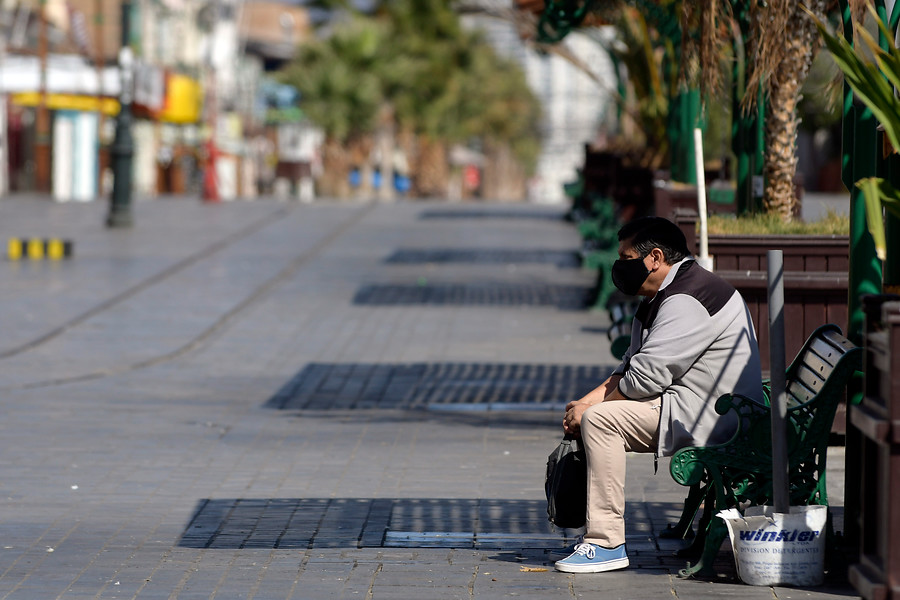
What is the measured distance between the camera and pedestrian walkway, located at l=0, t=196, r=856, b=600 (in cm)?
570

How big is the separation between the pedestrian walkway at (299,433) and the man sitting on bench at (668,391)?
0.71 feet

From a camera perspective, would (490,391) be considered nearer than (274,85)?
Yes

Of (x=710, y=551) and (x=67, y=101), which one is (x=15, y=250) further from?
(x=67, y=101)

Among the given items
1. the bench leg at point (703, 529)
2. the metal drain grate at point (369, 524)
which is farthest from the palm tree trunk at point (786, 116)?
the bench leg at point (703, 529)

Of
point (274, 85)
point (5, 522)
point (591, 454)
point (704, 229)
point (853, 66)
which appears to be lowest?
point (5, 522)

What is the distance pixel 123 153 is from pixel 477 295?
37.8ft

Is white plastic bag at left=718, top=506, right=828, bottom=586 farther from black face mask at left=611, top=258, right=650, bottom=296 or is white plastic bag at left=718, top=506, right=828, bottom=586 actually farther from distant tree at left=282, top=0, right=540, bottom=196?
distant tree at left=282, top=0, right=540, bottom=196

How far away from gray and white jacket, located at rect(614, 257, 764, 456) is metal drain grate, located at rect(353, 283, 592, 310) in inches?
385

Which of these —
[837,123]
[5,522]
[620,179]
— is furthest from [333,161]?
[5,522]

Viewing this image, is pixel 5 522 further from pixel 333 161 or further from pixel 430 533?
pixel 333 161

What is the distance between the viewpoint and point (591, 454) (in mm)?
5641

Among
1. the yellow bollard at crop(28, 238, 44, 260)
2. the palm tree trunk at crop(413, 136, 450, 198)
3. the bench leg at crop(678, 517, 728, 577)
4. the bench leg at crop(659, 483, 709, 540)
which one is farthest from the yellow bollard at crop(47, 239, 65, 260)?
the palm tree trunk at crop(413, 136, 450, 198)

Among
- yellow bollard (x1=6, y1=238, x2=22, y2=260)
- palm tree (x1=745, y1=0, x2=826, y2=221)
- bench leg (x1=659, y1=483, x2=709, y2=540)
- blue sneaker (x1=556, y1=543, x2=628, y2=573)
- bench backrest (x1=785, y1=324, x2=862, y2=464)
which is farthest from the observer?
yellow bollard (x1=6, y1=238, x2=22, y2=260)

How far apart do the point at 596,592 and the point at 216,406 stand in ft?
16.4
